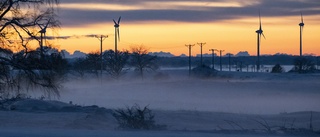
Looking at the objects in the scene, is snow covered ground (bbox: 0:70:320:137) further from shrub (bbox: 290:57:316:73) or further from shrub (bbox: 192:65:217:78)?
shrub (bbox: 290:57:316:73)

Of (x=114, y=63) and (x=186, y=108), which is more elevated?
(x=114, y=63)

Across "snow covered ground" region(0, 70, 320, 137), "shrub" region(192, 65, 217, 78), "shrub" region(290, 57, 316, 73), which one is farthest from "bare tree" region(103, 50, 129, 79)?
"shrub" region(290, 57, 316, 73)

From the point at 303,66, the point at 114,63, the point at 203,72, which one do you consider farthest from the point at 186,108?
the point at 303,66

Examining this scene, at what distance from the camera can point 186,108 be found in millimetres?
60406

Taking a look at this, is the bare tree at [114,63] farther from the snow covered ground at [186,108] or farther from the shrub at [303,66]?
the shrub at [303,66]

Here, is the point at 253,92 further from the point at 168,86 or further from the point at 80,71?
the point at 80,71

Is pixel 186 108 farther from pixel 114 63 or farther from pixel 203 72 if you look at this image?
pixel 203 72

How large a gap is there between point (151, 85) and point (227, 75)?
33.7 metres

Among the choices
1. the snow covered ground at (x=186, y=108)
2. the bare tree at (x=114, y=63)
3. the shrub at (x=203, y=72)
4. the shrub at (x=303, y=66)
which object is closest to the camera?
the snow covered ground at (x=186, y=108)

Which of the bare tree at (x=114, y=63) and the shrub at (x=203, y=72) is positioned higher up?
the bare tree at (x=114, y=63)

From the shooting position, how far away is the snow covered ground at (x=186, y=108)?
77.6 feet

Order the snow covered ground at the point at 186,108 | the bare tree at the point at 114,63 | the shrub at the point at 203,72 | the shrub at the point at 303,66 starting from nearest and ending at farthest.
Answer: the snow covered ground at the point at 186,108
the bare tree at the point at 114,63
the shrub at the point at 203,72
the shrub at the point at 303,66

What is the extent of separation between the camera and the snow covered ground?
2366cm

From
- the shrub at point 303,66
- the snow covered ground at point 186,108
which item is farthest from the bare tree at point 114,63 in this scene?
the shrub at point 303,66
